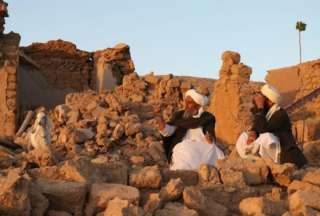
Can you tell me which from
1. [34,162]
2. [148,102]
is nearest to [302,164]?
[34,162]

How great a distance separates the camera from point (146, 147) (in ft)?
45.4

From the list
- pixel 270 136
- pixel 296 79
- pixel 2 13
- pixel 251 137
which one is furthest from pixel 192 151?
pixel 296 79

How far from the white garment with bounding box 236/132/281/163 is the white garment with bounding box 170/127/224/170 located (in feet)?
0.79

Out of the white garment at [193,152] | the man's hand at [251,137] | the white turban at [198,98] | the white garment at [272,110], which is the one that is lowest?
the white garment at [193,152]

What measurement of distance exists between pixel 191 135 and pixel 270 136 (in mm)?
784

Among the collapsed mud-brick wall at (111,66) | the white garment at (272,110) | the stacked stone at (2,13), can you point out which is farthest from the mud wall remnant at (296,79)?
the white garment at (272,110)

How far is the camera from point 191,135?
275 inches

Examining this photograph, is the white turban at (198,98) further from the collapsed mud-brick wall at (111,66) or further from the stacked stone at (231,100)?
the collapsed mud-brick wall at (111,66)

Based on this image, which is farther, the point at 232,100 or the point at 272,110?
the point at 232,100

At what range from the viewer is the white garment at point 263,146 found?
267 inches

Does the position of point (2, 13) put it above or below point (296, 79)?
above

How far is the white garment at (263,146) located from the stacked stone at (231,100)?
8.13 metres

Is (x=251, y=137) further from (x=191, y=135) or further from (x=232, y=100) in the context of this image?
(x=232, y=100)

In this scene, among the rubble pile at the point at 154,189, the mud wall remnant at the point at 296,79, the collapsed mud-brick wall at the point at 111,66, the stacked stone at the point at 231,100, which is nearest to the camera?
the rubble pile at the point at 154,189
